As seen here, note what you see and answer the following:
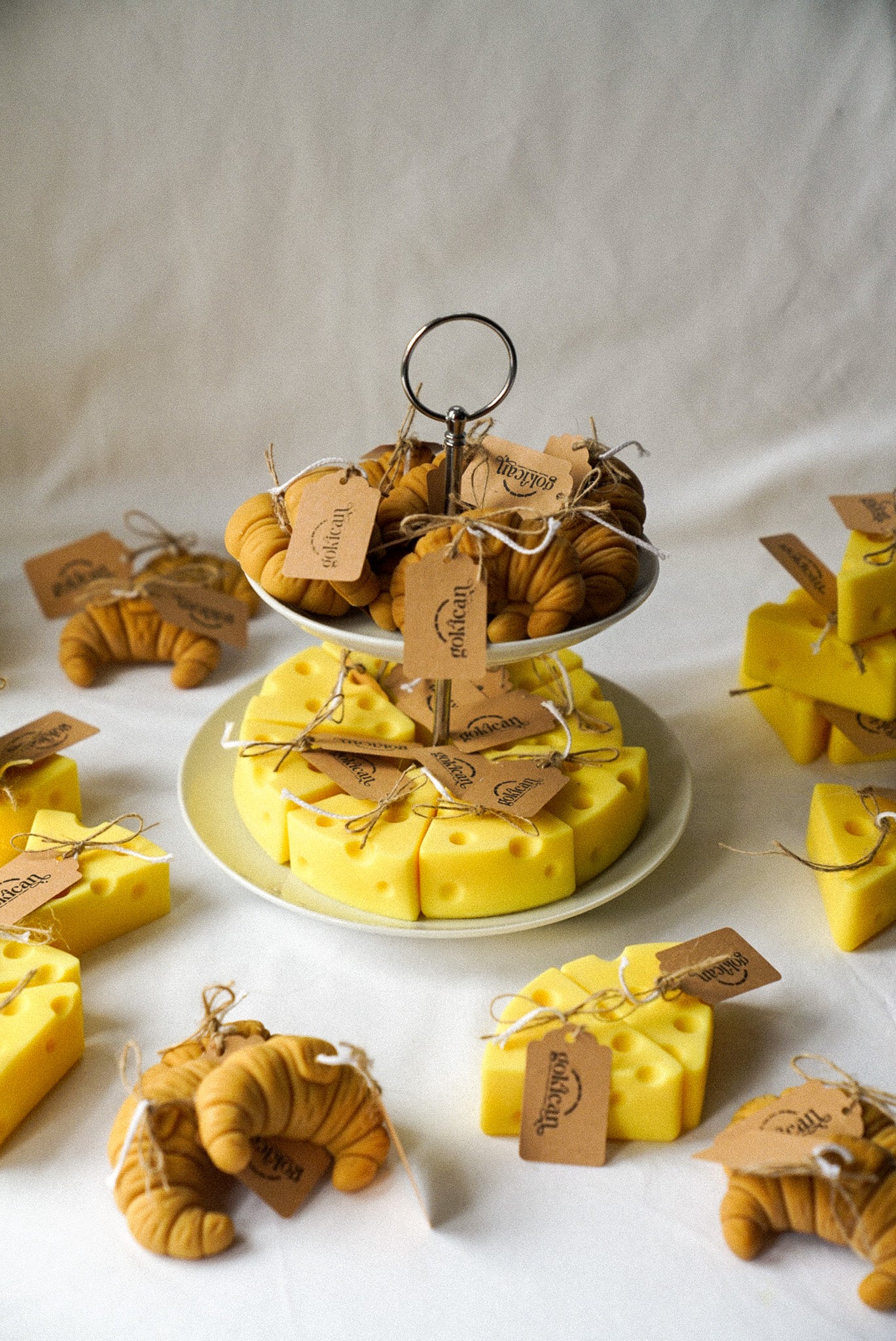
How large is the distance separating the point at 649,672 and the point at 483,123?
953mm

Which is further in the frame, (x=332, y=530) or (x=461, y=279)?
(x=461, y=279)

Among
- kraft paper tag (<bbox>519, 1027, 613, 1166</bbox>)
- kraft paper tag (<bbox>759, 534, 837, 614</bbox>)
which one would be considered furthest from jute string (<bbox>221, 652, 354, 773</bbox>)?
kraft paper tag (<bbox>759, 534, 837, 614</bbox>)

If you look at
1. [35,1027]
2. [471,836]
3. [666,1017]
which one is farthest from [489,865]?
[35,1027]

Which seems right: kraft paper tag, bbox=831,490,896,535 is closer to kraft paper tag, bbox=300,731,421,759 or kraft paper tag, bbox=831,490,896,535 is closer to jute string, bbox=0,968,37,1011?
kraft paper tag, bbox=300,731,421,759

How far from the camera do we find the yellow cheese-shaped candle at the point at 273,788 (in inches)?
62.9

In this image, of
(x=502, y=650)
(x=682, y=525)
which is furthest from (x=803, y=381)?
(x=502, y=650)

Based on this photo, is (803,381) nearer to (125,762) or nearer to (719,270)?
(719,270)

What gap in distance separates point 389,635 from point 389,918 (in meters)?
0.31

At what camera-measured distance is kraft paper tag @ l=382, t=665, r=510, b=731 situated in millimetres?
1731

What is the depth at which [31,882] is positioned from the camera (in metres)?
1.50

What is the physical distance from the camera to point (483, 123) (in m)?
2.35

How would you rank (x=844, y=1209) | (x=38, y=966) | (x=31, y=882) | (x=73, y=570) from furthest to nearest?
(x=73, y=570) → (x=31, y=882) → (x=38, y=966) → (x=844, y=1209)

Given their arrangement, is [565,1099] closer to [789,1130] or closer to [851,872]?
[789,1130]

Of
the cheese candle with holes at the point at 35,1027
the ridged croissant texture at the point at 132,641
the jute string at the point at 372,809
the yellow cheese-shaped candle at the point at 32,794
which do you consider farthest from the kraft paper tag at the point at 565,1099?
the ridged croissant texture at the point at 132,641
